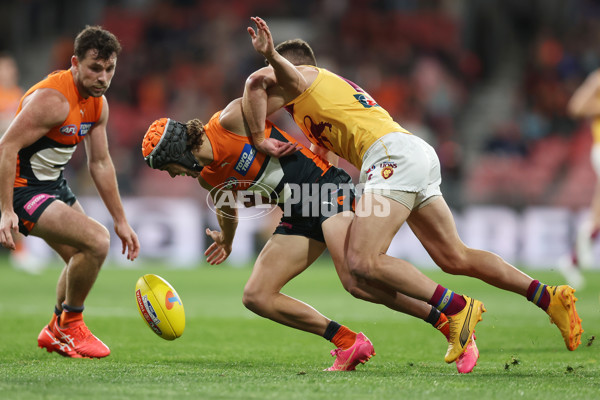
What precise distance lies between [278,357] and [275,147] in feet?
5.29

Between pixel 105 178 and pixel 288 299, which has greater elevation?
pixel 105 178

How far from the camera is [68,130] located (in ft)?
20.0

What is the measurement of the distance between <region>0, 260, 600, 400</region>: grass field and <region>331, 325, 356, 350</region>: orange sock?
0.72 ft

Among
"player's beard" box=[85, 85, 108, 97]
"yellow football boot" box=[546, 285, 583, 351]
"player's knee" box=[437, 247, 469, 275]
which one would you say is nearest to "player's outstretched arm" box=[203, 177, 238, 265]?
"player's beard" box=[85, 85, 108, 97]

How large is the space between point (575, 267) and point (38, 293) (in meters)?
7.01

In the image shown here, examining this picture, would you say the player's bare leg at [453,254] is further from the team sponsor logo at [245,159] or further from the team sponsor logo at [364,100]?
the team sponsor logo at [245,159]

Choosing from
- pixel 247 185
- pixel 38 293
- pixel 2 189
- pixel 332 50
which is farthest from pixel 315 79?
pixel 332 50

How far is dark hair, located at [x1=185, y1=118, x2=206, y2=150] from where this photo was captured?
18.2 ft

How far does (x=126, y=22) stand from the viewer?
2030 cm

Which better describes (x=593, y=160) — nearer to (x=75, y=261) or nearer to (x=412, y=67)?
(x=75, y=261)

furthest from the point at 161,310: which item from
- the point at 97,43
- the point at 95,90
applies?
the point at 97,43

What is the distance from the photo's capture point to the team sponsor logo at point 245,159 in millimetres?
5668

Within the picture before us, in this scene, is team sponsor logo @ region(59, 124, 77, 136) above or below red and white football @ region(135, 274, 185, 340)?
above

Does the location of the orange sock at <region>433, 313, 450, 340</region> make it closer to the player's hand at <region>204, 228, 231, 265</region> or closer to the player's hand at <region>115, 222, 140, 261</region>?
the player's hand at <region>204, 228, 231, 265</region>
